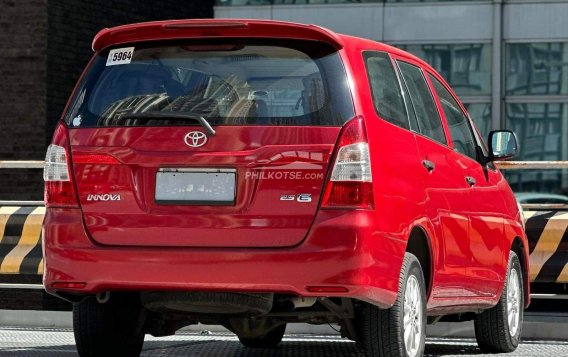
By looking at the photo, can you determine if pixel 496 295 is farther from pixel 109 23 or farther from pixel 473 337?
pixel 109 23

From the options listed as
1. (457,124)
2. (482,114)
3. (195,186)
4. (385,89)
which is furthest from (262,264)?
(482,114)

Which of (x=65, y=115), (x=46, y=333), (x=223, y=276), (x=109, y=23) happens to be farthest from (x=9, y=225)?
(x=109, y=23)

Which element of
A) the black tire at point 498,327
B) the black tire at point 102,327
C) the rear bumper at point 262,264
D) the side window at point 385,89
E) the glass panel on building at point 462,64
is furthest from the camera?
the glass panel on building at point 462,64

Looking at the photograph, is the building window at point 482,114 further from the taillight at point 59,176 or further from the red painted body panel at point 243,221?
the taillight at point 59,176

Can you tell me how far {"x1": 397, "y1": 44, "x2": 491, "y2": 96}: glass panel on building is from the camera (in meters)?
22.7

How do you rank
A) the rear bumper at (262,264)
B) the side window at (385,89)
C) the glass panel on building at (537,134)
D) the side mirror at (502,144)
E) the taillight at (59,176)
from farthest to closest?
the glass panel on building at (537,134), the side mirror at (502,144), the side window at (385,89), the taillight at (59,176), the rear bumper at (262,264)

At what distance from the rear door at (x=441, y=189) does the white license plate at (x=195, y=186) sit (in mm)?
1273

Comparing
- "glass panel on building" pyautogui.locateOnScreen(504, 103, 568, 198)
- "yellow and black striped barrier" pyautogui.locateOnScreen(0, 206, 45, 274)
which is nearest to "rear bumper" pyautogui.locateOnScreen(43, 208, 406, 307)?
"yellow and black striped barrier" pyautogui.locateOnScreen(0, 206, 45, 274)

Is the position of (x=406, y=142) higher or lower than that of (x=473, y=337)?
higher

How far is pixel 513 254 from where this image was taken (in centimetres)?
992

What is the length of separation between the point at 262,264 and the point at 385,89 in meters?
1.31

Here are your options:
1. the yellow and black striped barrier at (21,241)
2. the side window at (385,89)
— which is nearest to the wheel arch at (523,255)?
the side window at (385,89)

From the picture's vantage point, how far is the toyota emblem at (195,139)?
7.14 metres

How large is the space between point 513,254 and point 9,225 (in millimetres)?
4518
